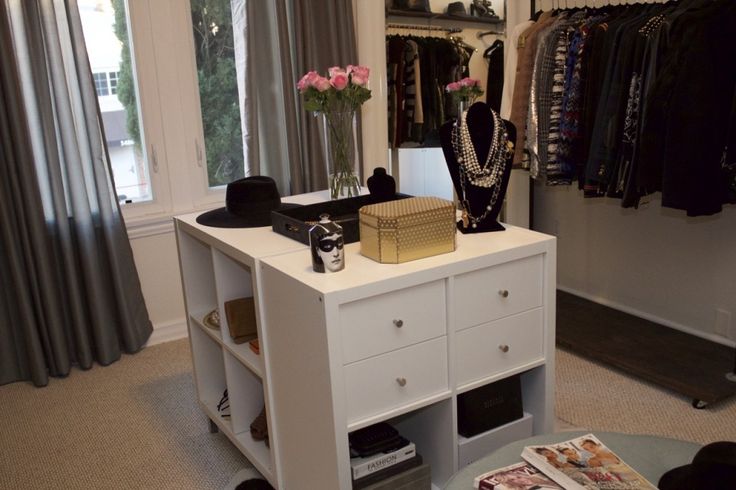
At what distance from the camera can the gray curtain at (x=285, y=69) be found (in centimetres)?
358

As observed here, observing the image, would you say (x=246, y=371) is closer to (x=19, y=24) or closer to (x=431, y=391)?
(x=431, y=391)

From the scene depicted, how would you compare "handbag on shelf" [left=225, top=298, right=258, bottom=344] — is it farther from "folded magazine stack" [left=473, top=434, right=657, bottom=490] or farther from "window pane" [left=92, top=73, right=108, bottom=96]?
"window pane" [left=92, top=73, right=108, bottom=96]

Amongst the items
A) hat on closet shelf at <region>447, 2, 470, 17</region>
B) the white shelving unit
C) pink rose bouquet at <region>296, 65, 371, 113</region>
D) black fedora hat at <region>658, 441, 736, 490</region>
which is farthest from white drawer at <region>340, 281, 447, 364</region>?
hat on closet shelf at <region>447, 2, 470, 17</region>

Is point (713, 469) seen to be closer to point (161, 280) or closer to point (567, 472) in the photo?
point (567, 472)

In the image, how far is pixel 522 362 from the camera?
2.07m

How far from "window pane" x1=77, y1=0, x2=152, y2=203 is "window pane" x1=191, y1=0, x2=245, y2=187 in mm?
340

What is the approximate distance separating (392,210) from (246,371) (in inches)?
35.7

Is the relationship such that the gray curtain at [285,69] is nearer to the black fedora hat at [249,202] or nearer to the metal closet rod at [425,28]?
the metal closet rod at [425,28]

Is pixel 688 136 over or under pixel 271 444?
over

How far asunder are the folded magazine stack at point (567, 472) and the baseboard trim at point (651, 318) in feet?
6.47

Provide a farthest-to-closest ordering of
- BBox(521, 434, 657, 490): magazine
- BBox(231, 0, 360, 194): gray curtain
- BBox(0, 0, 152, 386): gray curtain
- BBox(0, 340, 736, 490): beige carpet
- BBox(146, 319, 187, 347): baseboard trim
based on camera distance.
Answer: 1. BBox(146, 319, 187, 347): baseboard trim
2. BBox(231, 0, 360, 194): gray curtain
3. BBox(0, 0, 152, 386): gray curtain
4. BBox(0, 340, 736, 490): beige carpet
5. BBox(521, 434, 657, 490): magazine

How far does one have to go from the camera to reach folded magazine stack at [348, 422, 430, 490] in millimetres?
1926

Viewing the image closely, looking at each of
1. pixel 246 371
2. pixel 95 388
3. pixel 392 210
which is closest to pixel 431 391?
pixel 392 210

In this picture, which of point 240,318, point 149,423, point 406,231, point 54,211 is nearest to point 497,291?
point 406,231
